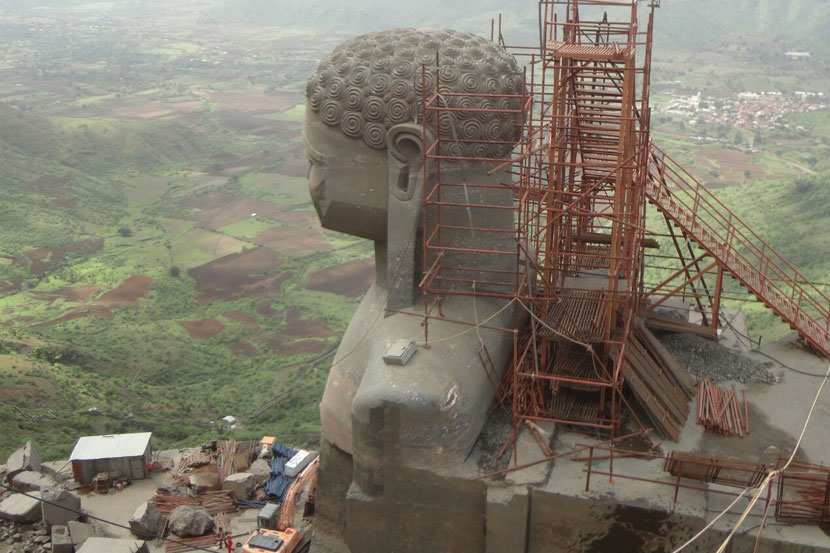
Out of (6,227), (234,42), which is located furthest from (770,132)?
(234,42)

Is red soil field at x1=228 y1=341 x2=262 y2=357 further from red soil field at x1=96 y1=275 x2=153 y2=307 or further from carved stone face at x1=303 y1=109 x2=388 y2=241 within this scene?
carved stone face at x1=303 y1=109 x2=388 y2=241

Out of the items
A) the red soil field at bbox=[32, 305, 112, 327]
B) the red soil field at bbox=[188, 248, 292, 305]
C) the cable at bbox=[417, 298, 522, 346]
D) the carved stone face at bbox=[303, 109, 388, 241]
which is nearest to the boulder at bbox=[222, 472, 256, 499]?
the cable at bbox=[417, 298, 522, 346]

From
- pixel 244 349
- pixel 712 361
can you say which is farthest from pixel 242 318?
pixel 712 361

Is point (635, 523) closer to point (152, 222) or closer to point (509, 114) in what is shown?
point (509, 114)

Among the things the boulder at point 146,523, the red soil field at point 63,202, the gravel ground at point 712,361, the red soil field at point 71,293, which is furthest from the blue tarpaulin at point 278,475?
the red soil field at point 63,202

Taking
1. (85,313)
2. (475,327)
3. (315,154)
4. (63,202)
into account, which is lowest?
(85,313)

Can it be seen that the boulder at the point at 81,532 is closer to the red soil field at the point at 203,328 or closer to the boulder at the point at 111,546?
the boulder at the point at 111,546

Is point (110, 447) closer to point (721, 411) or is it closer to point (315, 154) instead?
point (315, 154)
